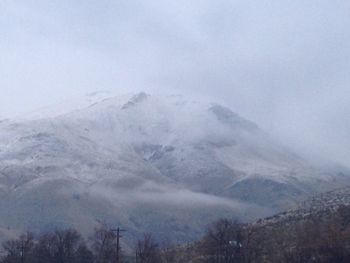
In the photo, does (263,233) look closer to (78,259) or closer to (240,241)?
(240,241)

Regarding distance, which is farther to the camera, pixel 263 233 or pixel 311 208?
pixel 311 208

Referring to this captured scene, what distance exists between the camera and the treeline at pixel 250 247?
9681 cm

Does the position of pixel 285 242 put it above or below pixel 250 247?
above

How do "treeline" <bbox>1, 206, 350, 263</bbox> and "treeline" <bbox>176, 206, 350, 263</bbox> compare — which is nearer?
"treeline" <bbox>176, 206, 350, 263</bbox>

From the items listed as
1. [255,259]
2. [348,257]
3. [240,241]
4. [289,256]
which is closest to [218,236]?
[240,241]

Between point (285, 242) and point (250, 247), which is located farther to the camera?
point (250, 247)

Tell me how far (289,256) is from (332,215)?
23.6 meters

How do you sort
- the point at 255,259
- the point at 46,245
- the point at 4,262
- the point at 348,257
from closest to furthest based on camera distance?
the point at 348,257 < the point at 255,259 < the point at 4,262 < the point at 46,245

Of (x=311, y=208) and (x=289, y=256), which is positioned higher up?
(x=311, y=208)

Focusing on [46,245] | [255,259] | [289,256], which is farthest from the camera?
[46,245]

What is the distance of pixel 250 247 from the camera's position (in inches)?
4505

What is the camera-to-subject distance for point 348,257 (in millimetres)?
90625

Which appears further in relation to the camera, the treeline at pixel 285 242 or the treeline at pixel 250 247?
the treeline at pixel 250 247

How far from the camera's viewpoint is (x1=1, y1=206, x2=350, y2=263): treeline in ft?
318
